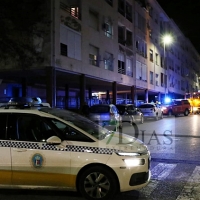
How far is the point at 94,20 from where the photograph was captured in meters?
26.3

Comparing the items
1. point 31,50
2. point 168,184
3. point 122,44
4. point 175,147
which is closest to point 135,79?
point 122,44

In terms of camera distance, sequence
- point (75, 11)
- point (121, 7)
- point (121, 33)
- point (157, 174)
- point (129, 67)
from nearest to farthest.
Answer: point (157, 174)
point (75, 11)
point (121, 7)
point (121, 33)
point (129, 67)

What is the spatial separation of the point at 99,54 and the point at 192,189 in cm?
2106

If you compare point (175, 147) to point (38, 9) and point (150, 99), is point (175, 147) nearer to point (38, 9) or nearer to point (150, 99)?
point (38, 9)

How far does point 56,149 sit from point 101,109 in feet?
41.9

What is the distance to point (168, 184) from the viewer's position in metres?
6.55

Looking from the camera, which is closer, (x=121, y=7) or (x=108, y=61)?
(x=108, y=61)

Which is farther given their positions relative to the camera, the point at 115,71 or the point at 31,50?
the point at 115,71

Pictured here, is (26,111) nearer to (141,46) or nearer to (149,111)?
(149,111)

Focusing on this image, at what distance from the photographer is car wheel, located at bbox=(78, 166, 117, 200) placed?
529cm

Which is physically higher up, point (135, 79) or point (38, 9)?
point (38, 9)

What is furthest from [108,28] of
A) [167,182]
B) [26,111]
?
[26,111]

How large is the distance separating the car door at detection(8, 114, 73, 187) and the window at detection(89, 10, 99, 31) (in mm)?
21142

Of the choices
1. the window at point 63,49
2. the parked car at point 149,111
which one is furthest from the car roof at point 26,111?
the parked car at point 149,111
